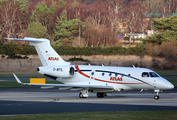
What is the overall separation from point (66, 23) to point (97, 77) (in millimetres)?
72691

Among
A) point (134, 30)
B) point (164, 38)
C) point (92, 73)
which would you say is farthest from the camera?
point (134, 30)

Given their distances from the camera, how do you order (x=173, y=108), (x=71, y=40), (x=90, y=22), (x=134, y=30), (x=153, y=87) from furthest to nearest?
(x=134, y=30), (x=90, y=22), (x=71, y=40), (x=153, y=87), (x=173, y=108)

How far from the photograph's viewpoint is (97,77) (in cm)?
2312

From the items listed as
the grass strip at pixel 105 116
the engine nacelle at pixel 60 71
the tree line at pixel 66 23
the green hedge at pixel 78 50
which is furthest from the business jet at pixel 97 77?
the tree line at pixel 66 23

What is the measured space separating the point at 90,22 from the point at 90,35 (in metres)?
14.8

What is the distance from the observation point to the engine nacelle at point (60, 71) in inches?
910

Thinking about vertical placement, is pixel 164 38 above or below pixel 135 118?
above

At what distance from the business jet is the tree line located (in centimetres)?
6639

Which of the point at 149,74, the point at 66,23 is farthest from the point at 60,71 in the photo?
the point at 66,23

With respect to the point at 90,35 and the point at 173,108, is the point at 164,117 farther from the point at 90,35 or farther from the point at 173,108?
the point at 90,35

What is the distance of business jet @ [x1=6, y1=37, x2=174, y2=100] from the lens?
2177 cm

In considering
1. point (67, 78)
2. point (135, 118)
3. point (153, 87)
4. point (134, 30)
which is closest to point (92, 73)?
point (67, 78)

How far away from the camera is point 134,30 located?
120750mm

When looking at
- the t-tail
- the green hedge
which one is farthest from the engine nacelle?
the green hedge
